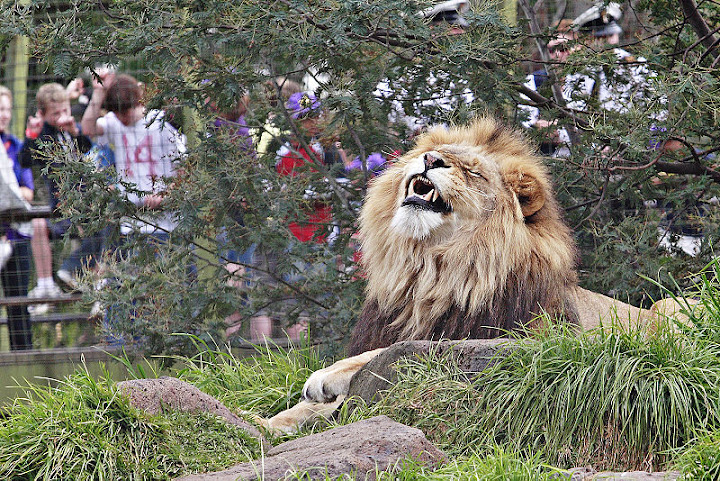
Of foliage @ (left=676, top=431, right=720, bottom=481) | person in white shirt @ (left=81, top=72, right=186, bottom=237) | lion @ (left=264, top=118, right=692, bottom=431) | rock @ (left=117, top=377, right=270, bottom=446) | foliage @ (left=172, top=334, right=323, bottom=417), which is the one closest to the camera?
foliage @ (left=676, top=431, right=720, bottom=481)

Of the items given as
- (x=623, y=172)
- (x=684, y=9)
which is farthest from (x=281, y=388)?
(x=684, y=9)

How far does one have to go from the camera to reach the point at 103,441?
2328mm

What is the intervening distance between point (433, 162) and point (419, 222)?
0.81 ft

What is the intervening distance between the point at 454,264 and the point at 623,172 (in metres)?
1.51

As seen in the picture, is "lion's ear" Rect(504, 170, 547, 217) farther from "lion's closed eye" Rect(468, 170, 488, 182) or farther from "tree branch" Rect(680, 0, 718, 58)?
"tree branch" Rect(680, 0, 718, 58)

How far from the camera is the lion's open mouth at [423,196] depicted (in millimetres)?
3293


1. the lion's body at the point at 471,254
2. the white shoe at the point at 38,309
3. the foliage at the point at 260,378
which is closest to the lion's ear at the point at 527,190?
the lion's body at the point at 471,254

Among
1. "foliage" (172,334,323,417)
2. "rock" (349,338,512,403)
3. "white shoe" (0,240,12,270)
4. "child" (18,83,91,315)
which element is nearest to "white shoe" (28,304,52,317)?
"child" (18,83,91,315)

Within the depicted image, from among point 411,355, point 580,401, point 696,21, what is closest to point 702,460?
point 580,401

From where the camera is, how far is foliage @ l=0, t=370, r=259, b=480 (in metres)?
2.28

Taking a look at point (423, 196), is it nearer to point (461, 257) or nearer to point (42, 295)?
point (461, 257)

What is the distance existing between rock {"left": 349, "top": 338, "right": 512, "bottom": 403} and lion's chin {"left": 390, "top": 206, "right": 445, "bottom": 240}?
497mm

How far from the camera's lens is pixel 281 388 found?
366 cm

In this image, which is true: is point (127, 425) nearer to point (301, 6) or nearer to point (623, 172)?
point (301, 6)
